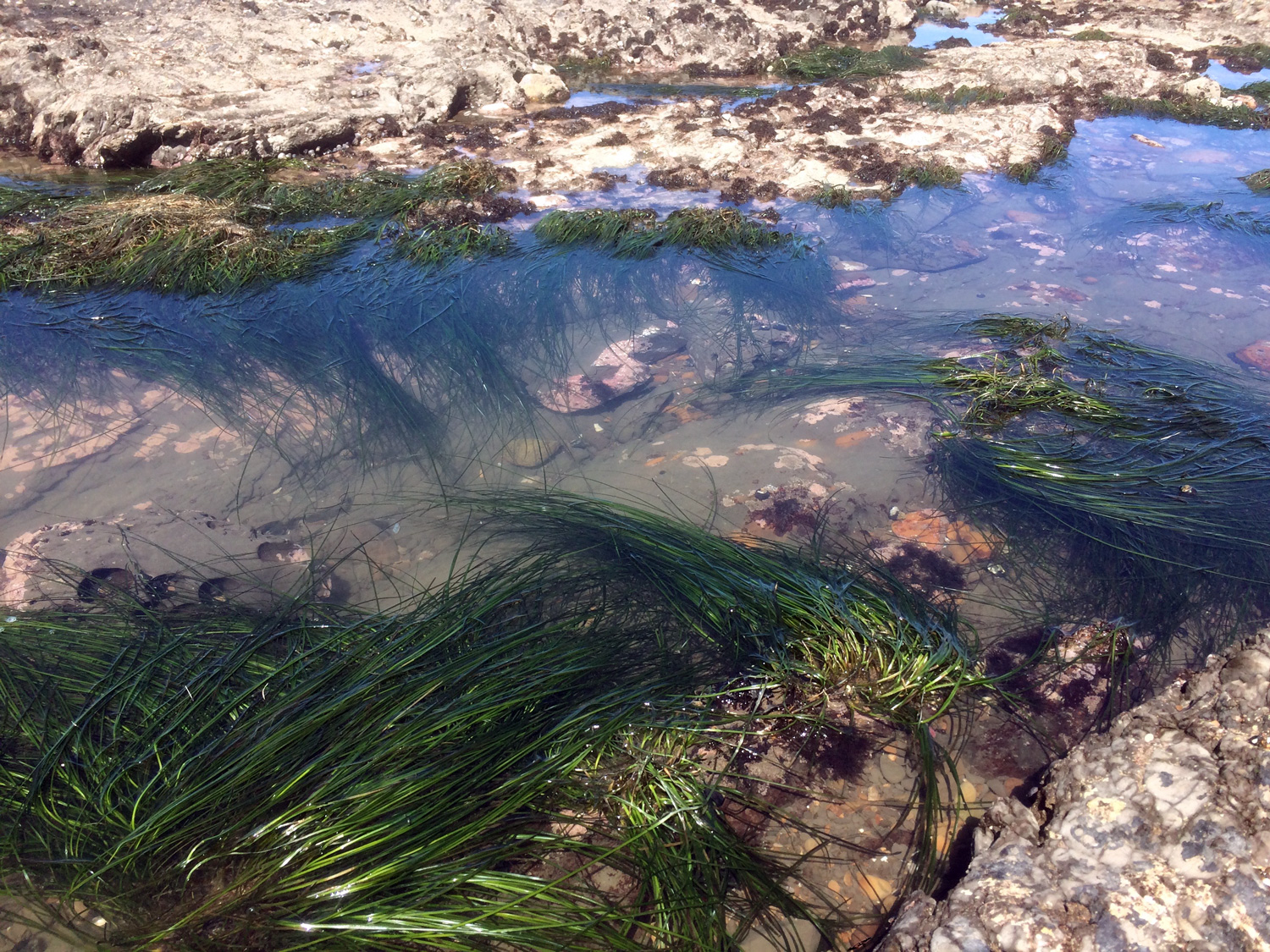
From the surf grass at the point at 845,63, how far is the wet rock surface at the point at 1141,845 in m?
7.87

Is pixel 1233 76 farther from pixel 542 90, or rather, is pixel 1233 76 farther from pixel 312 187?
pixel 312 187

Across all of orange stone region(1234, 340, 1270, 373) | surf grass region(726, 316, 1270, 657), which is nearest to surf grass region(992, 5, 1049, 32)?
orange stone region(1234, 340, 1270, 373)

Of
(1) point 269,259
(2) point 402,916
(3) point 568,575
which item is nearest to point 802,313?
(3) point 568,575

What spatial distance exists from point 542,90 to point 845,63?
355 cm

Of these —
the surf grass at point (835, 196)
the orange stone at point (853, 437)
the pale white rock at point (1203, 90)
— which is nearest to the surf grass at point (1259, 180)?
the pale white rock at point (1203, 90)

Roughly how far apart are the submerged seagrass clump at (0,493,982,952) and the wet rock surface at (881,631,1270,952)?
0.43 m

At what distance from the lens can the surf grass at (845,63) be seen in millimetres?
8016

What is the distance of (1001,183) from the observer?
19.7 feet

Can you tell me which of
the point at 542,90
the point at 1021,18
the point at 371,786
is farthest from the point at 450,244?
the point at 1021,18

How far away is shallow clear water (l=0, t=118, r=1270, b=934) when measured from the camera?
9.61ft

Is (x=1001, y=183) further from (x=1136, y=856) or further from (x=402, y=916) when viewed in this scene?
(x=402, y=916)

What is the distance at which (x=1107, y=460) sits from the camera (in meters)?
3.29

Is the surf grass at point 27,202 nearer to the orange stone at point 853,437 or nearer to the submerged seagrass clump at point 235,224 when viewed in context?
the submerged seagrass clump at point 235,224

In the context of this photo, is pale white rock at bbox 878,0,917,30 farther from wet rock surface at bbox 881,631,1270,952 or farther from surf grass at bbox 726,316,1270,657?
wet rock surface at bbox 881,631,1270,952
